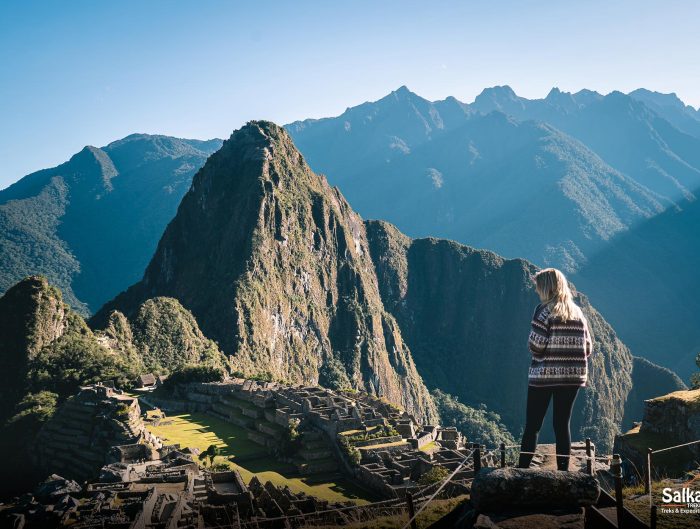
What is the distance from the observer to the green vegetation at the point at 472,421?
130m

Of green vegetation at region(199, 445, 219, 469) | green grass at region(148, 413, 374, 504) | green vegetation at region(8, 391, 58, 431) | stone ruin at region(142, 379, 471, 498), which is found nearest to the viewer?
green grass at region(148, 413, 374, 504)

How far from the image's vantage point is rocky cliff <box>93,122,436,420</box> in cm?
12081

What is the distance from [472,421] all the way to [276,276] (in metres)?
52.0

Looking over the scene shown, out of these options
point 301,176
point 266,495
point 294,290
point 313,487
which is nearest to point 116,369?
point 313,487

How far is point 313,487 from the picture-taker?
123ft

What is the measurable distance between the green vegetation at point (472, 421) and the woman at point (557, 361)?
114283 millimetres

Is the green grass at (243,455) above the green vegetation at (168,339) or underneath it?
underneath

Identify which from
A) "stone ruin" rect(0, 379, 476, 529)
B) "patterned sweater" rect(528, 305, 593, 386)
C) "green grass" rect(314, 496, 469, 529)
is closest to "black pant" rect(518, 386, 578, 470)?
"patterned sweater" rect(528, 305, 593, 386)

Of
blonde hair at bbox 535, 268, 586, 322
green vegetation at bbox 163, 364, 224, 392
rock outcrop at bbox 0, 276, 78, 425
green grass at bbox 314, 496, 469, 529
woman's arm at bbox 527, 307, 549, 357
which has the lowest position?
green grass at bbox 314, 496, 469, 529

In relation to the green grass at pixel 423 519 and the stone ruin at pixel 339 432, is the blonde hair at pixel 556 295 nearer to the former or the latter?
the green grass at pixel 423 519

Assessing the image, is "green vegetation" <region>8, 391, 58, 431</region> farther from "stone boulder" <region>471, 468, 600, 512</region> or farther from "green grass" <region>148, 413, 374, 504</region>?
"stone boulder" <region>471, 468, 600, 512</region>

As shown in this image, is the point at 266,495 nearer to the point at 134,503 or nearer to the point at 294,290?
the point at 134,503

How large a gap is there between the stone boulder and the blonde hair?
7.75 ft

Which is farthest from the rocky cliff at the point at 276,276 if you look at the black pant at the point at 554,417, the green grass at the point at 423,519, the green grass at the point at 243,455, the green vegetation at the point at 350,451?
the black pant at the point at 554,417
